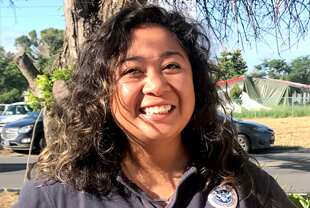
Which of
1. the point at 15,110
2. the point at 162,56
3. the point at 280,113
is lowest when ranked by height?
the point at 280,113

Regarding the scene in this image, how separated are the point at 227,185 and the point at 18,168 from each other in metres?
12.2

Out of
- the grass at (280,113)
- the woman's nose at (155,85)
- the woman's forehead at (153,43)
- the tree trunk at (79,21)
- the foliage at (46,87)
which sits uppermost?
the tree trunk at (79,21)

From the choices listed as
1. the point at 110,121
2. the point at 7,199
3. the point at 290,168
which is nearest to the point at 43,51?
the point at 7,199

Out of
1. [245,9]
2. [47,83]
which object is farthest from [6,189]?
[245,9]

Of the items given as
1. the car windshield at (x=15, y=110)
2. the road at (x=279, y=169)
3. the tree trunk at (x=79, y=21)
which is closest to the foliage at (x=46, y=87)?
the tree trunk at (x=79, y=21)

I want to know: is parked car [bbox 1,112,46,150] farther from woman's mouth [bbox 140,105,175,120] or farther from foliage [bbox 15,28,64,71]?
woman's mouth [bbox 140,105,175,120]

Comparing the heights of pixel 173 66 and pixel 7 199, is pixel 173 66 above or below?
above

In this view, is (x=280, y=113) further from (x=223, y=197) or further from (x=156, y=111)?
(x=156, y=111)

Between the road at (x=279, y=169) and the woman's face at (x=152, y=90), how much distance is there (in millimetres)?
7838

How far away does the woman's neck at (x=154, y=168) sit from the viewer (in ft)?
5.98

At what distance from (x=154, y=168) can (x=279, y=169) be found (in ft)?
37.3

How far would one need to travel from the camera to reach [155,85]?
171 cm

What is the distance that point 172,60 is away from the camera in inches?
70.4

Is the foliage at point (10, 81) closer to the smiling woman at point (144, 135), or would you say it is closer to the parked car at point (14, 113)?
the parked car at point (14, 113)
